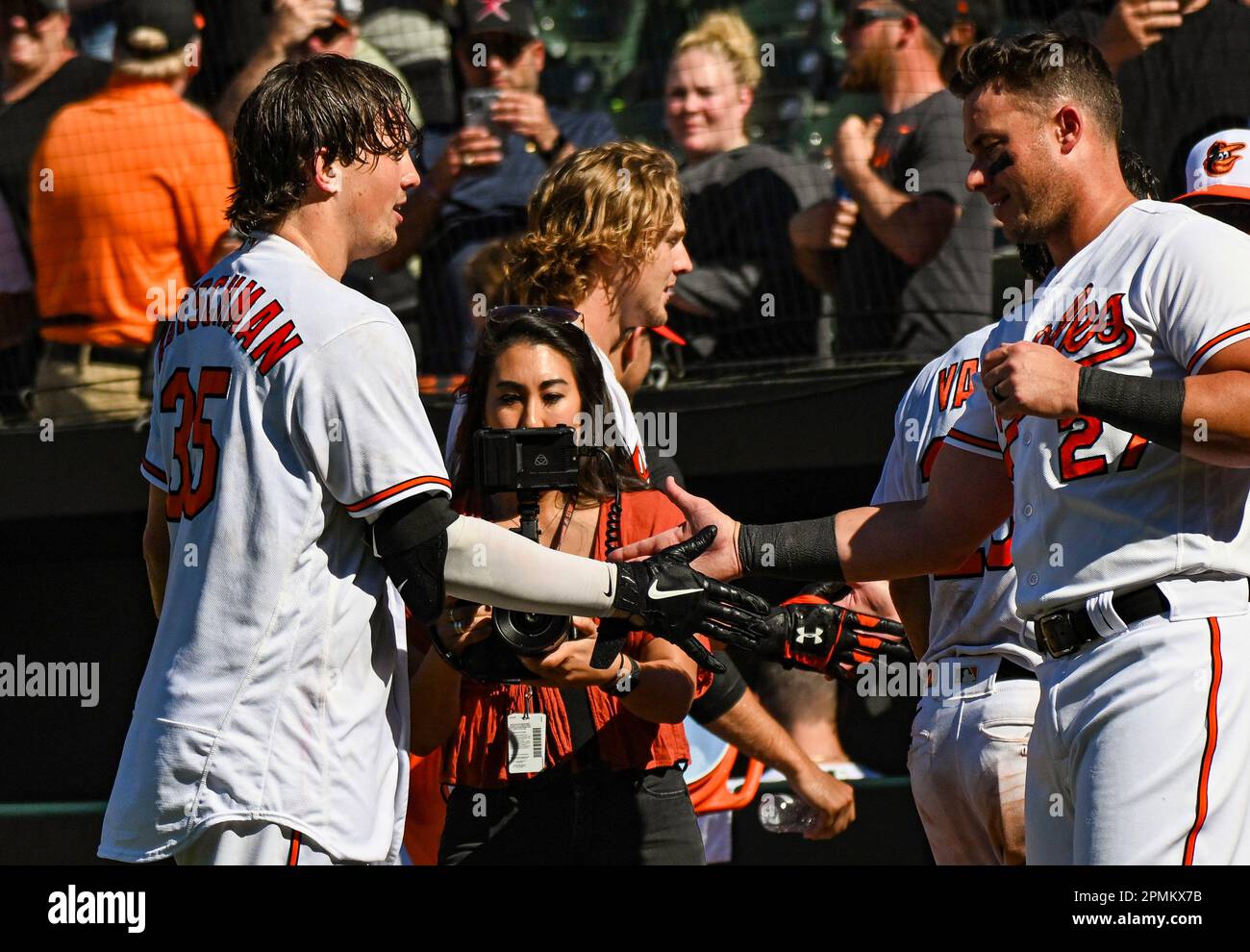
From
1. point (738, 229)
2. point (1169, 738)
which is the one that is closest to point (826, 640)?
point (1169, 738)

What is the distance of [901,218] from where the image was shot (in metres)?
6.19

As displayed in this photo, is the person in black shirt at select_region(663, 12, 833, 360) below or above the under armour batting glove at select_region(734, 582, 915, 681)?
above

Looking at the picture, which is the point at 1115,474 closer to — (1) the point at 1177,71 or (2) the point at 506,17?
(1) the point at 1177,71

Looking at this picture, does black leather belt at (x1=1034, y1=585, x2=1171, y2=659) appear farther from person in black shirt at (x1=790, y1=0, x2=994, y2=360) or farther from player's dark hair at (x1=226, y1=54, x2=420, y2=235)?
person in black shirt at (x1=790, y1=0, x2=994, y2=360)

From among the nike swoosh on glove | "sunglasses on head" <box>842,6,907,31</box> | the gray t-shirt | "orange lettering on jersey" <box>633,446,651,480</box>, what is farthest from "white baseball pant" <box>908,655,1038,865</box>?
"sunglasses on head" <box>842,6,907,31</box>

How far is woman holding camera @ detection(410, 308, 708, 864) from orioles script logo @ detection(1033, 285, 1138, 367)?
3.01 feet

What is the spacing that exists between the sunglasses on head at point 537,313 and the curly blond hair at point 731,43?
3.66 metres

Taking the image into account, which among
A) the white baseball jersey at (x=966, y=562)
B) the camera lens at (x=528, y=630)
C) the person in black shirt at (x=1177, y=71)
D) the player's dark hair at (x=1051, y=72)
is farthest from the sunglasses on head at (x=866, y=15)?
the camera lens at (x=528, y=630)

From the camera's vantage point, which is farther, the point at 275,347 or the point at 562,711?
the point at 562,711

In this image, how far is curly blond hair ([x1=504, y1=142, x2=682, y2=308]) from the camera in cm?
371

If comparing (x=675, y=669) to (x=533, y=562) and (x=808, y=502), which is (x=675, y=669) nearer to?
(x=533, y=562)

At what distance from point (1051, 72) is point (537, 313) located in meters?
1.14

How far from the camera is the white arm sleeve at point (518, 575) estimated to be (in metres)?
2.52
